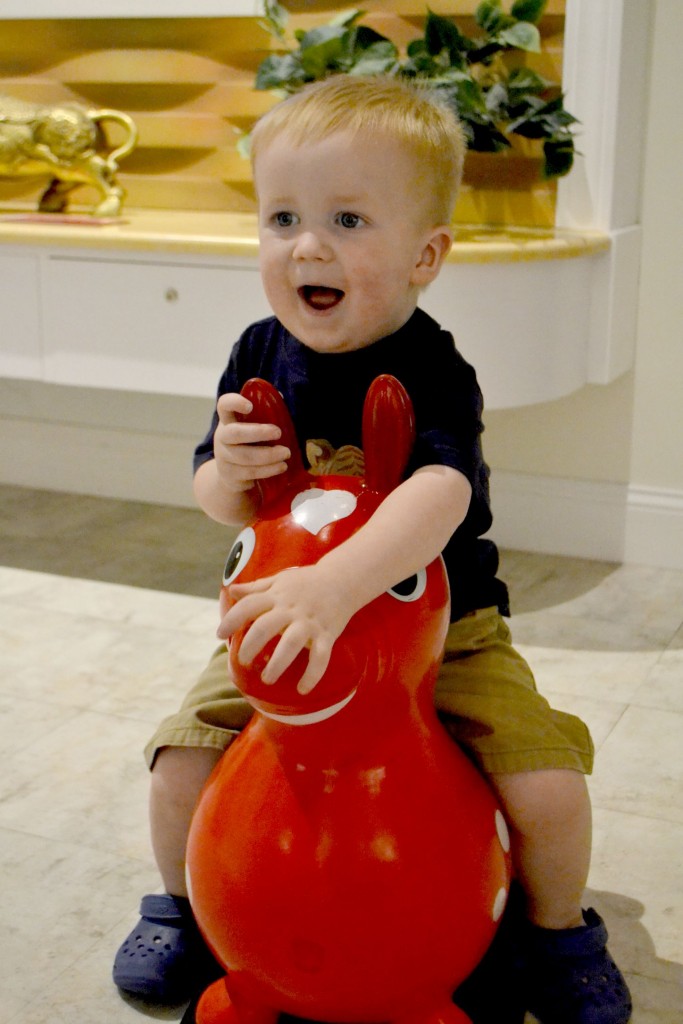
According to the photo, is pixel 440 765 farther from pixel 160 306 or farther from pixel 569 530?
pixel 569 530

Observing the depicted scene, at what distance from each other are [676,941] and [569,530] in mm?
1228

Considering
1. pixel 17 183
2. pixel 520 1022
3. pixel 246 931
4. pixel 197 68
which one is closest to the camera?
pixel 246 931

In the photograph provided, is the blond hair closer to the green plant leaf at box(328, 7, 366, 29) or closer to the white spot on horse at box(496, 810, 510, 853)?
the white spot on horse at box(496, 810, 510, 853)

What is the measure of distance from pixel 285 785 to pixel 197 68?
6.17ft

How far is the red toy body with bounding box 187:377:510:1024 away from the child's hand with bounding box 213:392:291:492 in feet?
0.04

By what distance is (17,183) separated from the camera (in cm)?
261

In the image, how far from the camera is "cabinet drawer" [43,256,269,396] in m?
1.95

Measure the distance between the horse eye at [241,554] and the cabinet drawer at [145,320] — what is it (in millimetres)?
1098

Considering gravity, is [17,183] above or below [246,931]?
above

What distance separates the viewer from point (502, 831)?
0.94 metres

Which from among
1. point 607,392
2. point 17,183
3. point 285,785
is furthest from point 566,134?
point 285,785

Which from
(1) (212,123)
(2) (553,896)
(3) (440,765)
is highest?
(1) (212,123)

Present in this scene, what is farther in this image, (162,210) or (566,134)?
(162,210)

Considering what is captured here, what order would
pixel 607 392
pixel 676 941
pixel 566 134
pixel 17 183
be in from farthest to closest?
pixel 17 183 < pixel 607 392 < pixel 566 134 < pixel 676 941
